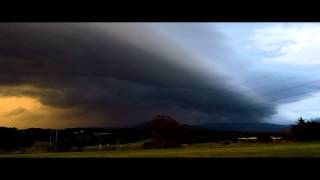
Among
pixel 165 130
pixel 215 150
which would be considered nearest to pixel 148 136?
pixel 165 130

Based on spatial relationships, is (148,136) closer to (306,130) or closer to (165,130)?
(165,130)

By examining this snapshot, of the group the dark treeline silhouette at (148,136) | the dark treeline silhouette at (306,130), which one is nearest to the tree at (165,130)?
the dark treeline silhouette at (148,136)

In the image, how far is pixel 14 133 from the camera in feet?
22.6

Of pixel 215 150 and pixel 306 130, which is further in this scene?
pixel 306 130

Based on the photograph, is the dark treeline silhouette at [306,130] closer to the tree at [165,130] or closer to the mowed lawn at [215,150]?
the mowed lawn at [215,150]

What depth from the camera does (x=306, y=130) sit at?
25.1 feet

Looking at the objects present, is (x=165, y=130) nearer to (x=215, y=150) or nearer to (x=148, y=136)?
(x=148, y=136)

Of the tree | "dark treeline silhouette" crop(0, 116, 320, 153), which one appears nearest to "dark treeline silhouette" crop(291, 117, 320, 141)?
"dark treeline silhouette" crop(0, 116, 320, 153)

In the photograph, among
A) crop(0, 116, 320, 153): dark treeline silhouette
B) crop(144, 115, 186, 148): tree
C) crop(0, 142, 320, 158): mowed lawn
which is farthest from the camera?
crop(144, 115, 186, 148): tree

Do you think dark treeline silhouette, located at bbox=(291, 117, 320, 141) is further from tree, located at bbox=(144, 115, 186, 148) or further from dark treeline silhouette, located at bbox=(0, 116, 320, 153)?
tree, located at bbox=(144, 115, 186, 148)

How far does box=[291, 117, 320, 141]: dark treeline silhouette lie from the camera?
741 cm

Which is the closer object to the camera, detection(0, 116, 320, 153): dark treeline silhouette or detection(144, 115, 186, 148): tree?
detection(0, 116, 320, 153): dark treeline silhouette
